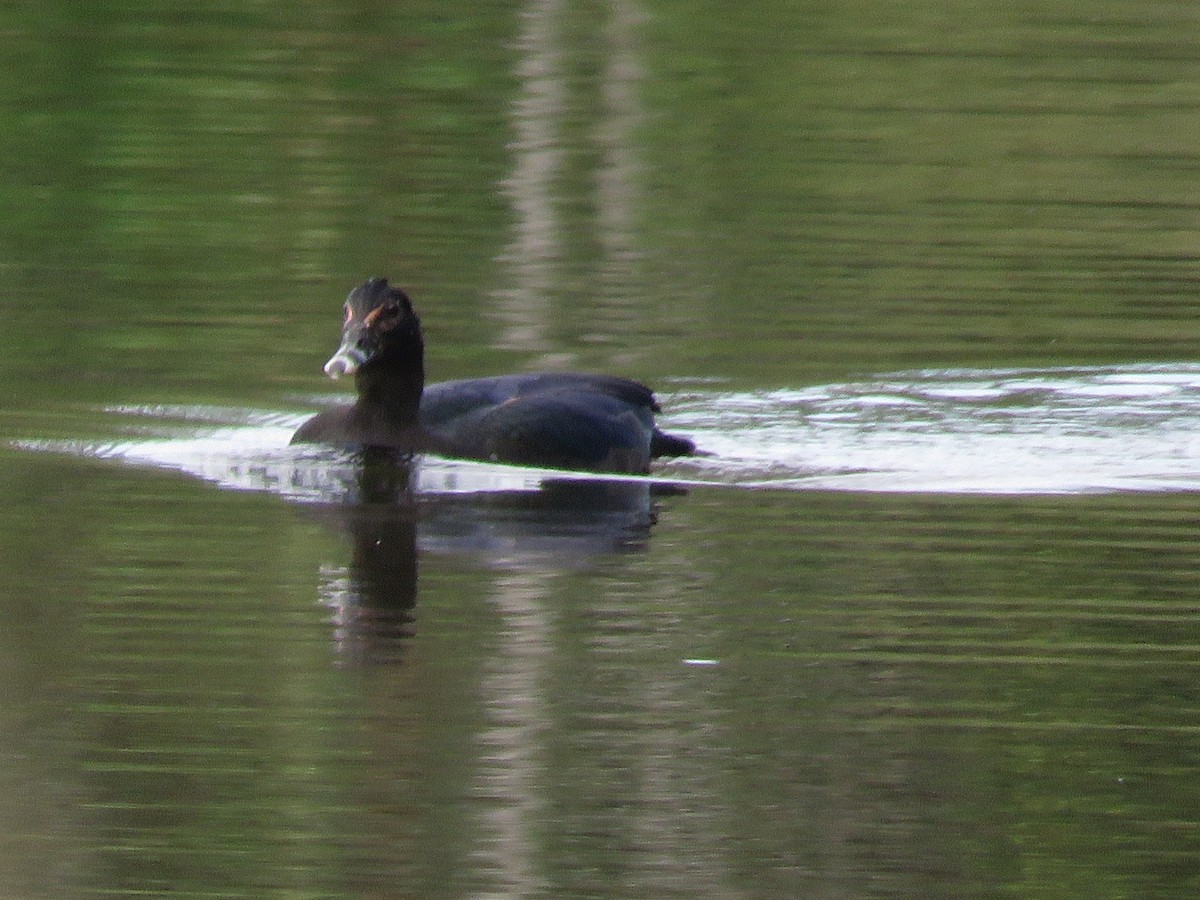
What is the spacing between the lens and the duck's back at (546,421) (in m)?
10.6

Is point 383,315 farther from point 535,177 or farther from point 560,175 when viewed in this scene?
point 560,175

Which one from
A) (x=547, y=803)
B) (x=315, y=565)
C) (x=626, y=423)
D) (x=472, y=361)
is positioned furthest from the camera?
(x=472, y=361)

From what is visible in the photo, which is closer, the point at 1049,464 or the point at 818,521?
the point at 818,521

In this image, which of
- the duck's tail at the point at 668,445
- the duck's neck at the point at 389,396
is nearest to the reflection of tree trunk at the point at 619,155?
the duck's tail at the point at 668,445

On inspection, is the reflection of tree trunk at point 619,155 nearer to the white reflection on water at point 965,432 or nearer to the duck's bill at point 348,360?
the white reflection on water at point 965,432

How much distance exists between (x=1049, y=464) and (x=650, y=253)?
4569mm

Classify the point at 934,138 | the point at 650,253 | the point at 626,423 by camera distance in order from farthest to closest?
the point at 934,138 < the point at 650,253 < the point at 626,423

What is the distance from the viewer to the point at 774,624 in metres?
8.35

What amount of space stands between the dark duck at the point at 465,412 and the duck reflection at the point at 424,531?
4.6 inches

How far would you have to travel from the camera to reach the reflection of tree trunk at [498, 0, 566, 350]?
13648mm

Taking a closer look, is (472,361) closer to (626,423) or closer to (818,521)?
(626,423)

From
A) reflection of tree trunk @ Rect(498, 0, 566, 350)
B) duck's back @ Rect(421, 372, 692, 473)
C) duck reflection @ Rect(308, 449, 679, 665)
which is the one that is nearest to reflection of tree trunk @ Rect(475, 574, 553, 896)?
duck reflection @ Rect(308, 449, 679, 665)

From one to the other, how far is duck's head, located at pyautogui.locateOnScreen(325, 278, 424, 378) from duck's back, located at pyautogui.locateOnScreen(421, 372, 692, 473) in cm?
22

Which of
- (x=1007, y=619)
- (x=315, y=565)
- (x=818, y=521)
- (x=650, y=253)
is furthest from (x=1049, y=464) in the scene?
(x=650, y=253)
